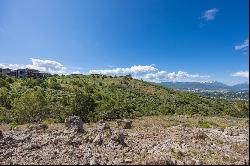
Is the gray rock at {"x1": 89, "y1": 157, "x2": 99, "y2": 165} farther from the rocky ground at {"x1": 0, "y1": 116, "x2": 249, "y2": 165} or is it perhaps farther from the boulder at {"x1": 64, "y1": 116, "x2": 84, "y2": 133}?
the boulder at {"x1": 64, "y1": 116, "x2": 84, "y2": 133}

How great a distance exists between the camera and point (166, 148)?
65.3ft

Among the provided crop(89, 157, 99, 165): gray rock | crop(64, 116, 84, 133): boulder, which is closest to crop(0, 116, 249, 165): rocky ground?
crop(89, 157, 99, 165): gray rock

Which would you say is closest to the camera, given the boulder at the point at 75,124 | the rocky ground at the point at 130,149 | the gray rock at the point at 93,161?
the gray rock at the point at 93,161

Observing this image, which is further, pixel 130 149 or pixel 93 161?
pixel 130 149

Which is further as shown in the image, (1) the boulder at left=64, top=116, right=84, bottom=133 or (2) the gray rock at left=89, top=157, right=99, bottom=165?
(1) the boulder at left=64, top=116, right=84, bottom=133

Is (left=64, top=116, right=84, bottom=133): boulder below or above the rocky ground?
above

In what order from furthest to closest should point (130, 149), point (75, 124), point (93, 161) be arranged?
1. point (75, 124)
2. point (130, 149)
3. point (93, 161)

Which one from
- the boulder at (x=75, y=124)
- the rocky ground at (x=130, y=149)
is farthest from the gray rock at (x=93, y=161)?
the boulder at (x=75, y=124)

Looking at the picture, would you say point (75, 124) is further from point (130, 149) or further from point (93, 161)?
point (93, 161)

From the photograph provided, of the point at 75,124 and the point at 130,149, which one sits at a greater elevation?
the point at 75,124

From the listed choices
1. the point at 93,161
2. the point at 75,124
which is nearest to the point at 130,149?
the point at 93,161

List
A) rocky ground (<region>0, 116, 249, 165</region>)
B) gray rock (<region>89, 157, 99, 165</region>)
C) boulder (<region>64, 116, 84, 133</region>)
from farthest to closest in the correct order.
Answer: boulder (<region>64, 116, 84, 133</region>), rocky ground (<region>0, 116, 249, 165</region>), gray rock (<region>89, 157, 99, 165</region>)

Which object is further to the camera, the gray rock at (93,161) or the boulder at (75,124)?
the boulder at (75,124)

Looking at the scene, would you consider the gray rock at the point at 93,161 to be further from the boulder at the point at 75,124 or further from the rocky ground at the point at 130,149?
the boulder at the point at 75,124
